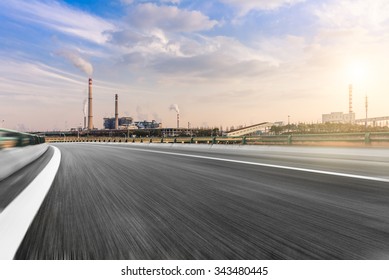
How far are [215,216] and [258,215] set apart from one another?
0.50 meters

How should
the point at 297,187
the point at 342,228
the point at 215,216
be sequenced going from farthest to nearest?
1. the point at 297,187
2. the point at 215,216
3. the point at 342,228

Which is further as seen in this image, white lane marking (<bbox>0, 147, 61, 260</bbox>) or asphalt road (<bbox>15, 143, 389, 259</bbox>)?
white lane marking (<bbox>0, 147, 61, 260</bbox>)

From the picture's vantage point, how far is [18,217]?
3.82 meters

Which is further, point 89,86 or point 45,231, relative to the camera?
point 89,86

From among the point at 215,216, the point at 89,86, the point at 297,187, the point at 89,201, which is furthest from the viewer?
the point at 89,86

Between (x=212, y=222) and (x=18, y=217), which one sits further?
(x=18, y=217)

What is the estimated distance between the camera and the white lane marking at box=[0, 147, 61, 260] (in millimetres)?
2803

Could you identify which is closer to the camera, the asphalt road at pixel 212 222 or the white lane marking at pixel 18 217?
the asphalt road at pixel 212 222

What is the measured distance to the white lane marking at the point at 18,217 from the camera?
280cm
